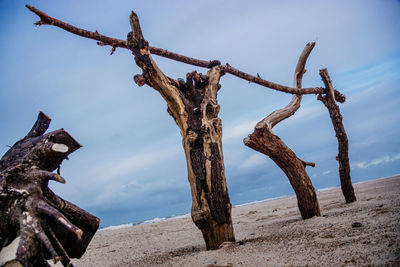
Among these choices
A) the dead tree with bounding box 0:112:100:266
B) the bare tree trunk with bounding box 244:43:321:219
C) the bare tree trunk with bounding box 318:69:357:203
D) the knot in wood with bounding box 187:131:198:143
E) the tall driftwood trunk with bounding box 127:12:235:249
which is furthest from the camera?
the bare tree trunk with bounding box 318:69:357:203

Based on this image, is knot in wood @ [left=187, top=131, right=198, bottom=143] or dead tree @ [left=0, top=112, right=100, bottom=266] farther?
knot in wood @ [left=187, top=131, right=198, bottom=143]

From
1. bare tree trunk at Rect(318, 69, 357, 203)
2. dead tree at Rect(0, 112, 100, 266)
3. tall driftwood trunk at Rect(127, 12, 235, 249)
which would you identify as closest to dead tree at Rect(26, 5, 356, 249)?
tall driftwood trunk at Rect(127, 12, 235, 249)

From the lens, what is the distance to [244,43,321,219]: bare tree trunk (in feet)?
16.0

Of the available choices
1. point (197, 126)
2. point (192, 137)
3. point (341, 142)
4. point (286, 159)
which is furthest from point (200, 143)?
point (341, 142)

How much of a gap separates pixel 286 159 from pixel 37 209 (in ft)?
13.6

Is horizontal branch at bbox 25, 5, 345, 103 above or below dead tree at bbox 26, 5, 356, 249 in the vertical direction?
above

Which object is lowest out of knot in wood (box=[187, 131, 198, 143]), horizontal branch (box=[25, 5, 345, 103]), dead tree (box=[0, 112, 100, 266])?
dead tree (box=[0, 112, 100, 266])

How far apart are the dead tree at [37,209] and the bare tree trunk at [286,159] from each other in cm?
301

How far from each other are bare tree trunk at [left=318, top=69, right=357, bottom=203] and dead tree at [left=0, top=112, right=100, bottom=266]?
6039 millimetres

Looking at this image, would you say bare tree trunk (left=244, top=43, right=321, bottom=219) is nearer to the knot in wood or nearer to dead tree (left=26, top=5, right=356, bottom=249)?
dead tree (left=26, top=5, right=356, bottom=249)

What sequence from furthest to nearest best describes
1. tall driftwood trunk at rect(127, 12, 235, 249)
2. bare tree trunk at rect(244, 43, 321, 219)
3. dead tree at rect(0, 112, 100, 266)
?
bare tree trunk at rect(244, 43, 321, 219), tall driftwood trunk at rect(127, 12, 235, 249), dead tree at rect(0, 112, 100, 266)

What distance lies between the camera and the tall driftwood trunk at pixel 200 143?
340 cm

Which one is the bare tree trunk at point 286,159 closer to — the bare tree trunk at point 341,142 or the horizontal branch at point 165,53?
the horizontal branch at point 165,53

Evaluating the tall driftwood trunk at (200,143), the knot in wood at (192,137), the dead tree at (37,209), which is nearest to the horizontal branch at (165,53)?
the tall driftwood trunk at (200,143)
